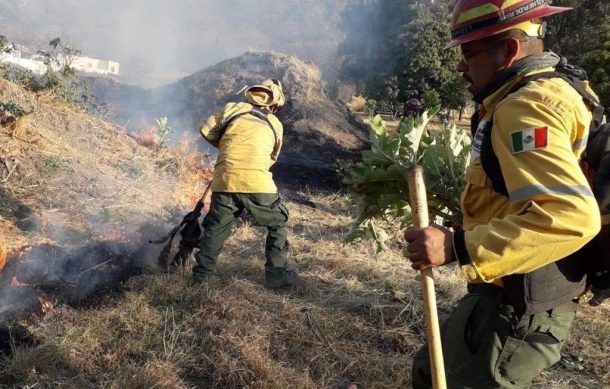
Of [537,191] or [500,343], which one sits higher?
[537,191]

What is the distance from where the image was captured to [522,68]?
162 centimetres

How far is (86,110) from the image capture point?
8336 mm

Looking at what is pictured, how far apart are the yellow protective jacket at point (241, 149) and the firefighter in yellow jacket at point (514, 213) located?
9.50 ft

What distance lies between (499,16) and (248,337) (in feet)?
8.64

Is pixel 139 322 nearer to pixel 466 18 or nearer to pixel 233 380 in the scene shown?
pixel 233 380

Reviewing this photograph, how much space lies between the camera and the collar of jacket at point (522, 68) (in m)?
1.62

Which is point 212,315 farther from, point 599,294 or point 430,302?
point 599,294

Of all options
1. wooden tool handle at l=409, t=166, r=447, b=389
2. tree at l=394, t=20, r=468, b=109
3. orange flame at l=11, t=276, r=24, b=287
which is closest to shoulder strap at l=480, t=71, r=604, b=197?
wooden tool handle at l=409, t=166, r=447, b=389

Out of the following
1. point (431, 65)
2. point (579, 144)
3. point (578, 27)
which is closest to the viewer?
point (579, 144)

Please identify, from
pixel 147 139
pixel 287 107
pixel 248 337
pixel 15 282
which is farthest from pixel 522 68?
pixel 287 107

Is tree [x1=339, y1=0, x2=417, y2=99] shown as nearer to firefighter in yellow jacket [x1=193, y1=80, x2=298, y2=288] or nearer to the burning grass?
firefighter in yellow jacket [x1=193, y1=80, x2=298, y2=288]

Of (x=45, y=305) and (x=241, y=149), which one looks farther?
(x=241, y=149)

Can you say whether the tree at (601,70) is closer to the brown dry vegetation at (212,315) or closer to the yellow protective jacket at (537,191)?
the brown dry vegetation at (212,315)

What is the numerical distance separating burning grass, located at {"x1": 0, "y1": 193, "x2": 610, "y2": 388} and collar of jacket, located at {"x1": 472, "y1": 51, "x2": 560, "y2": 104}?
2.12m
